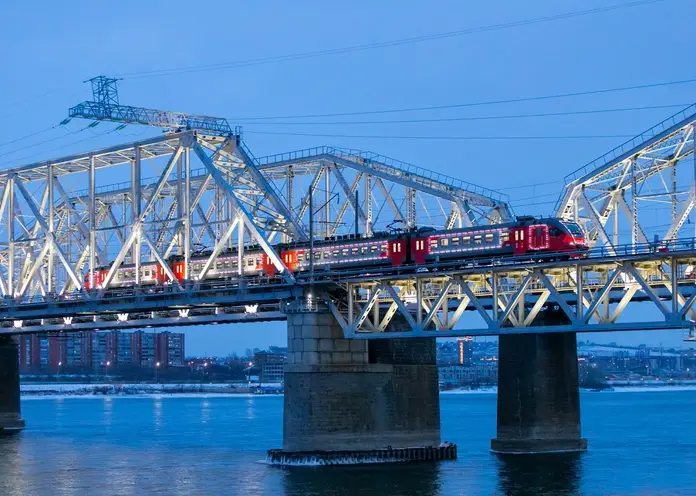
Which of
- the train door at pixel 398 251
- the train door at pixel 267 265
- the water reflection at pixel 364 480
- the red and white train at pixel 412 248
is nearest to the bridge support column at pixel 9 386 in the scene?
the red and white train at pixel 412 248

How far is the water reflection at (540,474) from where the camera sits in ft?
211

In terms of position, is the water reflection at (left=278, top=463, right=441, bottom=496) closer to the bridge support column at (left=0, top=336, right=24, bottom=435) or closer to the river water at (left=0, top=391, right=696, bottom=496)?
the river water at (left=0, top=391, right=696, bottom=496)

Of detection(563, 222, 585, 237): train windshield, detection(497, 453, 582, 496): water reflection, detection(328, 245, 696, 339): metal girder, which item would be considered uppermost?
detection(563, 222, 585, 237): train windshield

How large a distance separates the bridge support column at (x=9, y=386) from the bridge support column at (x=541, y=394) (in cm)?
5036

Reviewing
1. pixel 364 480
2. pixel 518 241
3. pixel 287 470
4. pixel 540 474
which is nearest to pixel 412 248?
pixel 518 241

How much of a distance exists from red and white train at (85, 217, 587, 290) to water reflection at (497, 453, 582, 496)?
11.9 meters

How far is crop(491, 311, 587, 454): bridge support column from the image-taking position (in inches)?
3123

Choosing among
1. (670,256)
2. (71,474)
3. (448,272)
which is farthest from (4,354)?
(670,256)

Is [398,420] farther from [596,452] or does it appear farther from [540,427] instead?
[596,452]

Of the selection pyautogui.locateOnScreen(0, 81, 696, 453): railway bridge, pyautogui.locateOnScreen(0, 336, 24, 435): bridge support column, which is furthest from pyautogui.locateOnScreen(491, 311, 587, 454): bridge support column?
pyautogui.locateOnScreen(0, 336, 24, 435): bridge support column

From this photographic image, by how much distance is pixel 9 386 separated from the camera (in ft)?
371

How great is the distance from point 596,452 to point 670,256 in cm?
3406

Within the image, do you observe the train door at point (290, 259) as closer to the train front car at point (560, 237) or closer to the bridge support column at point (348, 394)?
the bridge support column at point (348, 394)

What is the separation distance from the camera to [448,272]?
2552 inches
